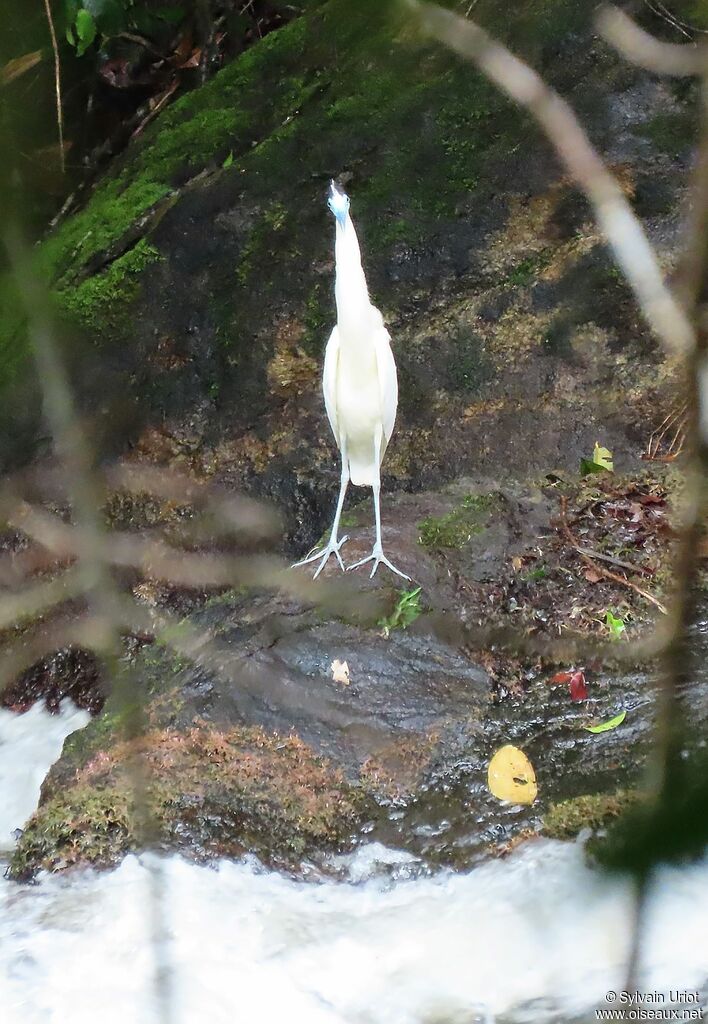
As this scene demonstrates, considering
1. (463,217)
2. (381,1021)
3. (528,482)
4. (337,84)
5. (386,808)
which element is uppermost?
(337,84)

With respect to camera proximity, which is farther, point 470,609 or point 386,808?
point 470,609

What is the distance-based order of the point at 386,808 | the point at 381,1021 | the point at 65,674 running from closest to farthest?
1. the point at 381,1021
2. the point at 386,808
3. the point at 65,674

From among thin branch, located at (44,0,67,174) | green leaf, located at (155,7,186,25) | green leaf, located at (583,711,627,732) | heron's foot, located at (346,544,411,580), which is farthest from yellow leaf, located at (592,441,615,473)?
thin branch, located at (44,0,67,174)

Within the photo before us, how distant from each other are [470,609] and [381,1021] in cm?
94

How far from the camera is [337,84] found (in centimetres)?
309

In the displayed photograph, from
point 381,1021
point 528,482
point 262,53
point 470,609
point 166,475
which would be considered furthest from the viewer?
point 262,53

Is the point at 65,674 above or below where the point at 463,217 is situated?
below

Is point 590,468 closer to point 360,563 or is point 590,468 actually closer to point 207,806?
point 360,563

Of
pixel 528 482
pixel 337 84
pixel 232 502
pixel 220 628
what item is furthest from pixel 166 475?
pixel 337 84

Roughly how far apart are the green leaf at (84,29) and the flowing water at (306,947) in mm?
1583

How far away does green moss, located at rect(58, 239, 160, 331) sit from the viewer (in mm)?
2992

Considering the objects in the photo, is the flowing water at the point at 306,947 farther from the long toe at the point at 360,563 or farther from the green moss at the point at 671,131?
the green moss at the point at 671,131

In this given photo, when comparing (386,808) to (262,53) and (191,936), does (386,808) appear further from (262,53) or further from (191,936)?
(262,53)

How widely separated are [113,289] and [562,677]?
2134mm
